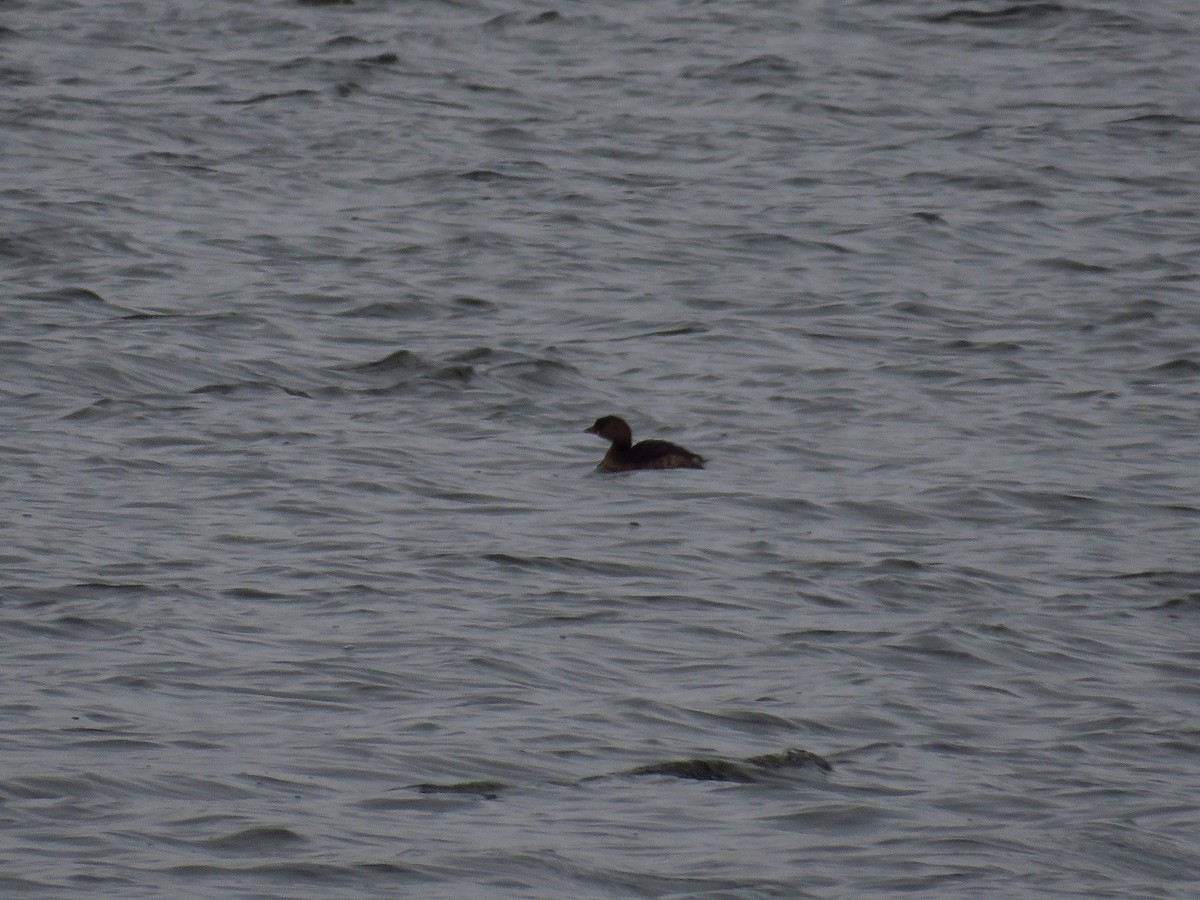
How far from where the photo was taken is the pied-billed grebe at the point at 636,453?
13.1m

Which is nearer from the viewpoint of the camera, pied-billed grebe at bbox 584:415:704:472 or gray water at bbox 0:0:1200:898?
gray water at bbox 0:0:1200:898

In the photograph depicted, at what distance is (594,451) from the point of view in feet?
45.7

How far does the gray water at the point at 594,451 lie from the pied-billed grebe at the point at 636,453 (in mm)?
125

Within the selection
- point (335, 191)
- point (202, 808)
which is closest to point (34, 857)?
point (202, 808)

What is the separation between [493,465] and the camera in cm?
1310

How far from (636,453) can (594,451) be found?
2.78 ft

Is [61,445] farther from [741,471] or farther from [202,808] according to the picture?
[202,808]

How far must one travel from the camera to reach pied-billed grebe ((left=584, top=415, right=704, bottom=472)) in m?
13.1

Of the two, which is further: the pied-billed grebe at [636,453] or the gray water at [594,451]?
the pied-billed grebe at [636,453]

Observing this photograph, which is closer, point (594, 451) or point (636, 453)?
point (636, 453)

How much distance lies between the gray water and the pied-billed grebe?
0.41ft

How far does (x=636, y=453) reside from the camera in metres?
13.1

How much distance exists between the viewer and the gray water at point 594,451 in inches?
311

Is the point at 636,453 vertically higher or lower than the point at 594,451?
higher
